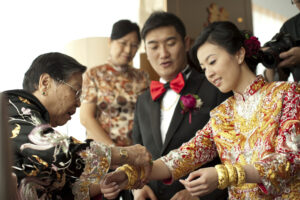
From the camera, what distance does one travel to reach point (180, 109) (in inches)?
86.6

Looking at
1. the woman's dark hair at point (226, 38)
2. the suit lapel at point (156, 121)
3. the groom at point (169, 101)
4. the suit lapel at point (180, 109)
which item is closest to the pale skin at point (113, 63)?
the groom at point (169, 101)

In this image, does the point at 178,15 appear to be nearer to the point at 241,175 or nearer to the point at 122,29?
the point at 122,29

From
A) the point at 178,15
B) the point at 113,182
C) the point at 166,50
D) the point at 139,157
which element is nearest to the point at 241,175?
the point at 139,157

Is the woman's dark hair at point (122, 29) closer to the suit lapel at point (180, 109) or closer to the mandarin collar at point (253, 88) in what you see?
the suit lapel at point (180, 109)

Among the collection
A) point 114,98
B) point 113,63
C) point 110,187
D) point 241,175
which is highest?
point 113,63

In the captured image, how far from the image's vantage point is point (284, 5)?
5.95 m

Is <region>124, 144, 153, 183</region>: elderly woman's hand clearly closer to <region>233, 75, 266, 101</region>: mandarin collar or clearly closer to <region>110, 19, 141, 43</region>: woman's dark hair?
<region>233, 75, 266, 101</region>: mandarin collar

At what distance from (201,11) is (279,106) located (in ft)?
9.66

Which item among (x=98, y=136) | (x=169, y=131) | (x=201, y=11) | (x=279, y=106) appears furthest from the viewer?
(x=201, y=11)

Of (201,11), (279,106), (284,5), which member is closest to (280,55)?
(279,106)

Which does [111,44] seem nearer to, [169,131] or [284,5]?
[169,131]

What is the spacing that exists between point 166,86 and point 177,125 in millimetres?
288

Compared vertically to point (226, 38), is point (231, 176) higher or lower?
lower

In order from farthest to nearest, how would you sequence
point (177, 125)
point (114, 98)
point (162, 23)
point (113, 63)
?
point (113, 63) < point (114, 98) < point (162, 23) < point (177, 125)
